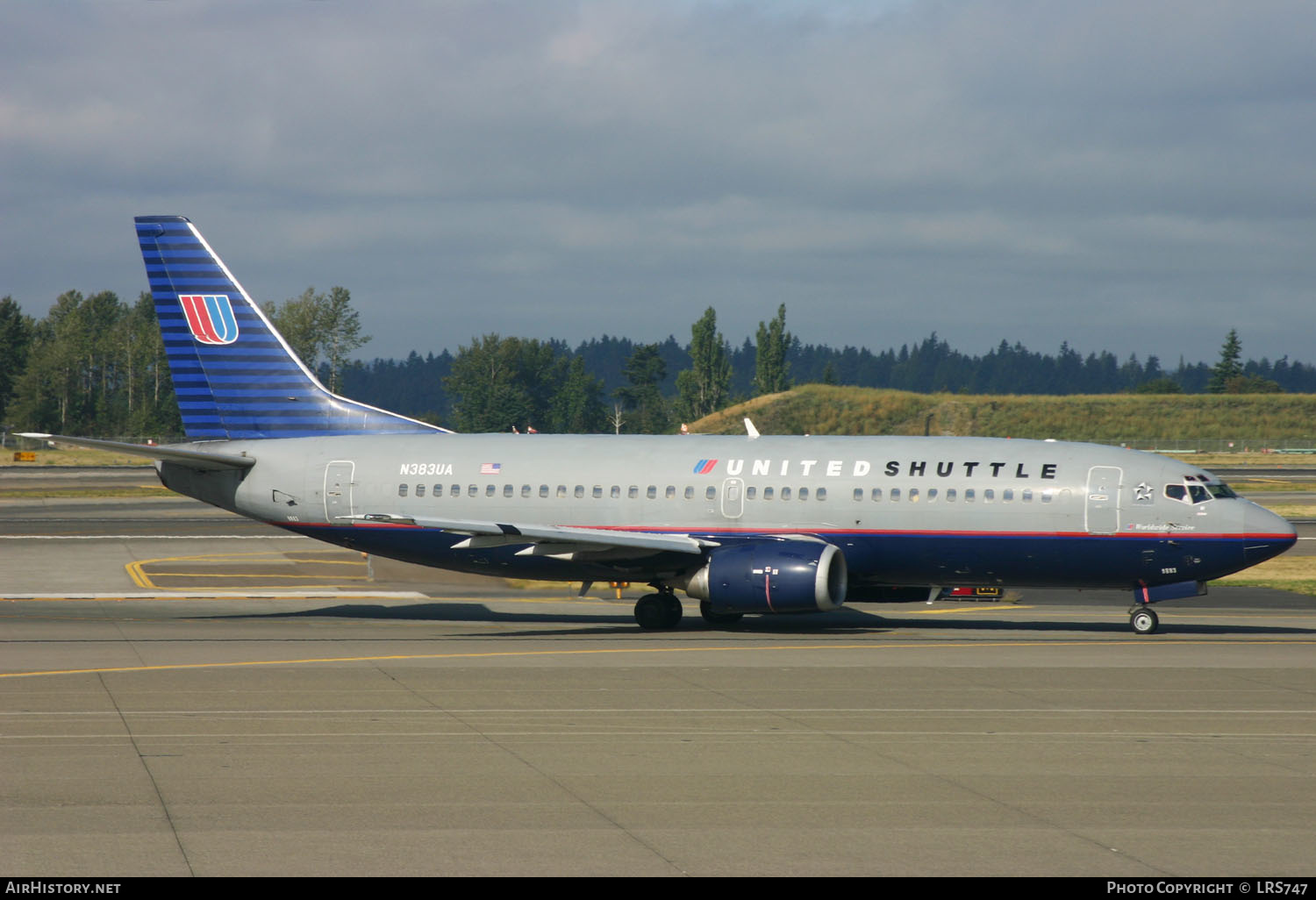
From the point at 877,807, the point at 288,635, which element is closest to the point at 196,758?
the point at 877,807

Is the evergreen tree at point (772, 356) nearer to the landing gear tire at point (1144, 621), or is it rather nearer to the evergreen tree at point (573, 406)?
the evergreen tree at point (573, 406)

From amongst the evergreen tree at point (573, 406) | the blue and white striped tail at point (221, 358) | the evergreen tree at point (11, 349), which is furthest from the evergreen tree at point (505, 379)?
the blue and white striped tail at point (221, 358)

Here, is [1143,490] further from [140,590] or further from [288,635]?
[140,590]

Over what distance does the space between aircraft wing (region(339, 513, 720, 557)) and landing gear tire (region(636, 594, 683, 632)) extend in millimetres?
1580

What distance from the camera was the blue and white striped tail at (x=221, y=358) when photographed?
33.3 meters

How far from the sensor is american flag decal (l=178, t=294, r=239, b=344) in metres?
33.3

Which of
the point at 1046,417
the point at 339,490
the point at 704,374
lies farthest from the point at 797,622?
the point at 704,374

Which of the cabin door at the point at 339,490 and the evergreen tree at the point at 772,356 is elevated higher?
the evergreen tree at the point at 772,356

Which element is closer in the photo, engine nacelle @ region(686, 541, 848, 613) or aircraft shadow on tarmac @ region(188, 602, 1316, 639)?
engine nacelle @ region(686, 541, 848, 613)

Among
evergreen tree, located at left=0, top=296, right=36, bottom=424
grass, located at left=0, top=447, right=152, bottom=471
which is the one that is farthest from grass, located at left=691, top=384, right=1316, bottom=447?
evergreen tree, located at left=0, top=296, right=36, bottom=424

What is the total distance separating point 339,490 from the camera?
1249 inches

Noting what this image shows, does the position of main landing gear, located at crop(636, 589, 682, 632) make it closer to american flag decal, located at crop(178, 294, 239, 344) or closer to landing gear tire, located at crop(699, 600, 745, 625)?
landing gear tire, located at crop(699, 600, 745, 625)

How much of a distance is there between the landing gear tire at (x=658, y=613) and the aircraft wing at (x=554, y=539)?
158cm

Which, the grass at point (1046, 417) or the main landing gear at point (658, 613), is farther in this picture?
the grass at point (1046, 417)
